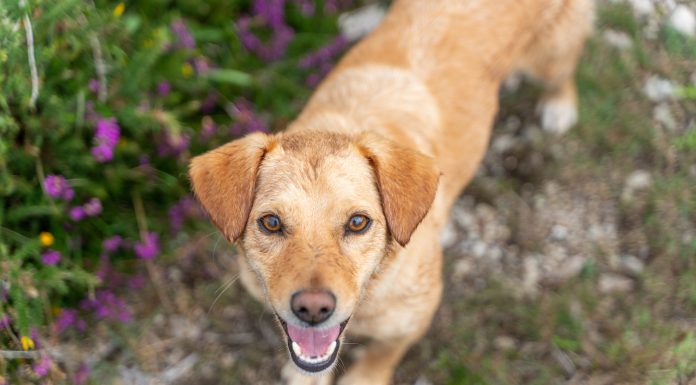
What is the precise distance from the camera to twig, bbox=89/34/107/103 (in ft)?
13.9

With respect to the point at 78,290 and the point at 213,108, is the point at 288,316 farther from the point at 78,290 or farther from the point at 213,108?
the point at 213,108

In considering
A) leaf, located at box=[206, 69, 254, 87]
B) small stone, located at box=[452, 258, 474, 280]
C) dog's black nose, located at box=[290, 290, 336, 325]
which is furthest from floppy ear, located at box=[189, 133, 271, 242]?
small stone, located at box=[452, 258, 474, 280]

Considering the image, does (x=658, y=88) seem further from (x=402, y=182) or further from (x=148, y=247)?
(x=148, y=247)

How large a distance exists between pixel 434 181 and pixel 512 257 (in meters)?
2.05

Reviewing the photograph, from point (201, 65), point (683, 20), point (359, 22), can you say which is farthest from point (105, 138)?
point (683, 20)

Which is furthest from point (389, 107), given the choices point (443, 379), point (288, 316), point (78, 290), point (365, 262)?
point (78, 290)

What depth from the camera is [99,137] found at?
13.6ft

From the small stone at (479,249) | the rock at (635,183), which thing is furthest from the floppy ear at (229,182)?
the rock at (635,183)

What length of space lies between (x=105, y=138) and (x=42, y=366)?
1.37m

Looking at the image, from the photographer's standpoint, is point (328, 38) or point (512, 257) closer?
point (512, 257)

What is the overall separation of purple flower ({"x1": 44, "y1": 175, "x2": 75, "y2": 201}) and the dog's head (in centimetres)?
129

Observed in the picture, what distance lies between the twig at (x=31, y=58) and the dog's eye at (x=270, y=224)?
5.63ft

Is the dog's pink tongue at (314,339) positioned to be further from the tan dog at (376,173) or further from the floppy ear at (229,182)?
the floppy ear at (229,182)

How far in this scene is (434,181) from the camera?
3.21 meters
